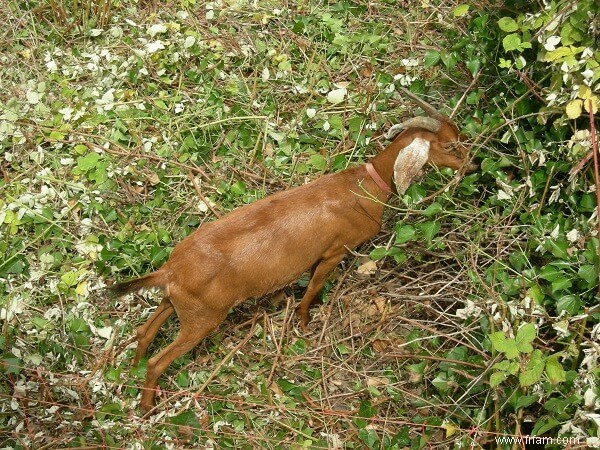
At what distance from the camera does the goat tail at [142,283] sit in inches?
158

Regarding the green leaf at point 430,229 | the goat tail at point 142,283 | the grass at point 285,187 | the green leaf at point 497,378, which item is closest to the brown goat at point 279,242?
the goat tail at point 142,283

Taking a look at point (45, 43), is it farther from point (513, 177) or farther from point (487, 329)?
point (487, 329)

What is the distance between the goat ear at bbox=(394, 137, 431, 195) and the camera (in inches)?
173

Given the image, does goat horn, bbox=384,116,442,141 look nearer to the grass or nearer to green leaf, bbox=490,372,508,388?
the grass

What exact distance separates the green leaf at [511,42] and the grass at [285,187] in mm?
84

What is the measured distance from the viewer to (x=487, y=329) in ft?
12.2

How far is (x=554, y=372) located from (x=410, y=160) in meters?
1.59

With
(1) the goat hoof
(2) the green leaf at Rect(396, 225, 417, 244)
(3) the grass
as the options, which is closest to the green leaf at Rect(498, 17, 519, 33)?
(3) the grass

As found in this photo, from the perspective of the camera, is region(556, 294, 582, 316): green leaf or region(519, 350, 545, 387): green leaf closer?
region(519, 350, 545, 387): green leaf

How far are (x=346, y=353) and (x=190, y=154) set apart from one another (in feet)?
6.19

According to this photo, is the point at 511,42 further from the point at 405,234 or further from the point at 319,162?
the point at 319,162

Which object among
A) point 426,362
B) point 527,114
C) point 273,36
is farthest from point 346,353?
point 273,36

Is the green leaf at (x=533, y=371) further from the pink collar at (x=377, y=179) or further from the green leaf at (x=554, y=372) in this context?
the pink collar at (x=377, y=179)

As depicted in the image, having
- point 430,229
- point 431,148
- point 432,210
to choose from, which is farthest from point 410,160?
point 430,229
